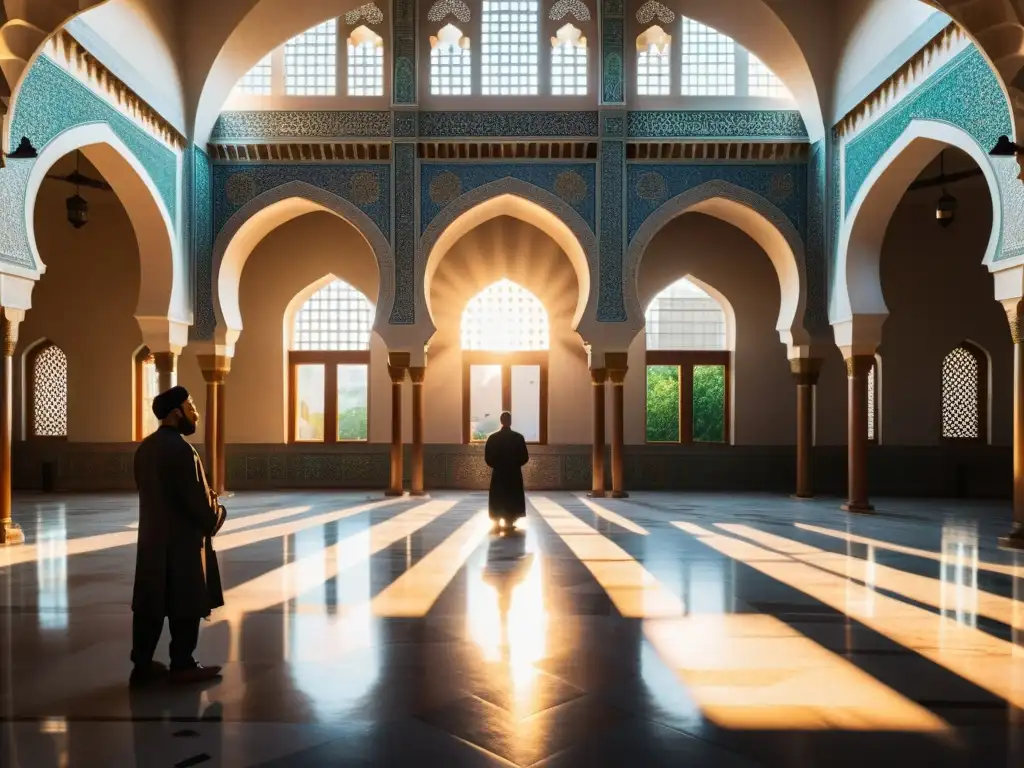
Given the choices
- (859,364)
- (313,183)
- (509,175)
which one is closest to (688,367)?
(859,364)

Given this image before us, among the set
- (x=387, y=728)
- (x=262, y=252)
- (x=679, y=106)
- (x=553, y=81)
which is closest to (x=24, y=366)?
(x=262, y=252)

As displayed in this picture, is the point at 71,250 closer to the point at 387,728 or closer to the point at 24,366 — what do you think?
the point at 24,366

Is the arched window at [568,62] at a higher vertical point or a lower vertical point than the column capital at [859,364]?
higher

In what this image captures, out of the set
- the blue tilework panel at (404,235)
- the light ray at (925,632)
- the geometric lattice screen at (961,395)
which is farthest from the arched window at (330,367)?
the light ray at (925,632)

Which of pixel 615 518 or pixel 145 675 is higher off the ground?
pixel 145 675

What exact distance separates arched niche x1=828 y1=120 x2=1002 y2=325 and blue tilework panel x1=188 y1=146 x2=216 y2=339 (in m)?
9.53

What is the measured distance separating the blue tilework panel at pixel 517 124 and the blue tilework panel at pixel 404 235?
58 centimetres

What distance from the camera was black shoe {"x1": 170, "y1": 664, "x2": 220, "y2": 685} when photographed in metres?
3.99

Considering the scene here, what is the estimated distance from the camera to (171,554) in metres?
4.03

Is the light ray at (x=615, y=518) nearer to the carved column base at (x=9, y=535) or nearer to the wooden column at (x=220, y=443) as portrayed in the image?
the wooden column at (x=220, y=443)

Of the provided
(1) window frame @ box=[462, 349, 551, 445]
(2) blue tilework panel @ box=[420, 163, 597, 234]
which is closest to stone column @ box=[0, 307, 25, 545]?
(2) blue tilework panel @ box=[420, 163, 597, 234]

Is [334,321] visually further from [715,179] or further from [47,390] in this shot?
[715,179]

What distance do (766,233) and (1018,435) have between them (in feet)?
21.3

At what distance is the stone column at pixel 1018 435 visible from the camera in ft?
28.9
